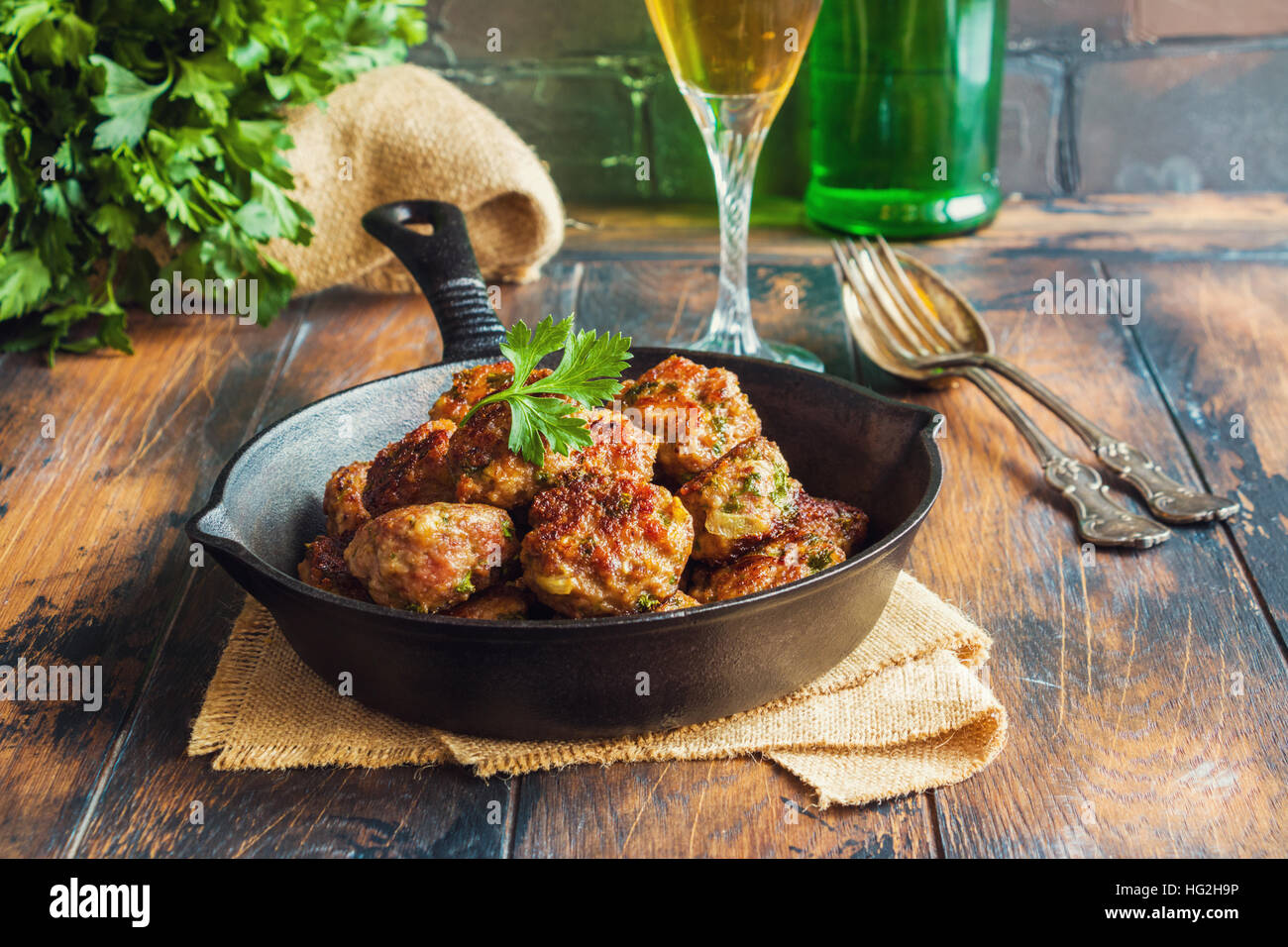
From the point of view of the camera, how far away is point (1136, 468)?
1.72 meters

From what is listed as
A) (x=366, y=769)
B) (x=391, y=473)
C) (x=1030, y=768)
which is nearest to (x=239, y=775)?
(x=366, y=769)

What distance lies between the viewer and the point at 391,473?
131cm

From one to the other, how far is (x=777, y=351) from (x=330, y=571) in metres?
1.06

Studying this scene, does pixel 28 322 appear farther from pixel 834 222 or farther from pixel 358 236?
pixel 834 222

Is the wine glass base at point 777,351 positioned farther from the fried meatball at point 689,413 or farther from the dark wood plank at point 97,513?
the dark wood plank at point 97,513

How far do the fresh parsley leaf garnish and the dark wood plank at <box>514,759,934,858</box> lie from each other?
1.07 feet

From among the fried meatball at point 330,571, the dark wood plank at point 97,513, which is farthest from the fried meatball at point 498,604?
the dark wood plank at point 97,513

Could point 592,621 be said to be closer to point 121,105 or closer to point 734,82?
point 734,82

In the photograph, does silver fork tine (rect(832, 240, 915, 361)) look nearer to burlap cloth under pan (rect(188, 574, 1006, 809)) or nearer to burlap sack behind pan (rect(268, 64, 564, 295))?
burlap sack behind pan (rect(268, 64, 564, 295))

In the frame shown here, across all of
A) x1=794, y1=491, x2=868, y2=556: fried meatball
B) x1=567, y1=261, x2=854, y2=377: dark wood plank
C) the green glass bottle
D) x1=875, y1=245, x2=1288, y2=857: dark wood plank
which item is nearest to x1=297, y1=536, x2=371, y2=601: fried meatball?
x1=794, y1=491, x2=868, y2=556: fried meatball

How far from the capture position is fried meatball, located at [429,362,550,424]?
1366 mm

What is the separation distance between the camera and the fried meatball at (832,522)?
1.32m

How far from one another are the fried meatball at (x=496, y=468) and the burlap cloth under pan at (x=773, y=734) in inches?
9.6

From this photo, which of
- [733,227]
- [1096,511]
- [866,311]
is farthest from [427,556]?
[866,311]
